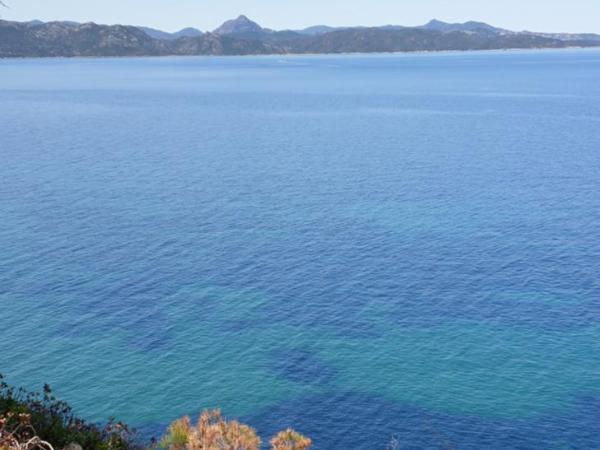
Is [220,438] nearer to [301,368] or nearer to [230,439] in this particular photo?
[230,439]

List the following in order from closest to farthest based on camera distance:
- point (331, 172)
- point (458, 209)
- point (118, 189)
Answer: point (458, 209)
point (118, 189)
point (331, 172)

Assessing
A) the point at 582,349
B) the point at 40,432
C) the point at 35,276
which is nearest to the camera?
the point at 40,432

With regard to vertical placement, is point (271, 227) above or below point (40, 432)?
below

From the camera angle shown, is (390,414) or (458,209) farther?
(458,209)

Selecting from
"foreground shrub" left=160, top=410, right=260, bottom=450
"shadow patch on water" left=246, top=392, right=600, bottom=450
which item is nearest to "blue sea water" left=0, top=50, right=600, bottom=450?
"shadow patch on water" left=246, top=392, right=600, bottom=450

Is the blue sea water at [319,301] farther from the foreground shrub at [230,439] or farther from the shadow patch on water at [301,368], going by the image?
the foreground shrub at [230,439]

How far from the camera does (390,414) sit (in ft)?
194

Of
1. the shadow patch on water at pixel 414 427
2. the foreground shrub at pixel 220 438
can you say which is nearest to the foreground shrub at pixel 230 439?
the foreground shrub at pixel 220 438

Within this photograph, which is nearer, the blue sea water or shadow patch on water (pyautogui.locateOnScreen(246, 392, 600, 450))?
shadow patch on water (pyautogui.locateOnScreen(246, 392, 600, 450))

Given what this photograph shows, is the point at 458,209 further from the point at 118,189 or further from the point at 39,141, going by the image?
the point at 39,141

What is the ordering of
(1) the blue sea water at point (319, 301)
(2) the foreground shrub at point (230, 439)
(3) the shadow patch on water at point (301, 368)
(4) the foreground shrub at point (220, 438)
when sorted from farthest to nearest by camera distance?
(3) the shadow patch on water at point (301, 368) → (1) the blue sea water at point (319, 301) → (4) the foreground shrub at point (220, 438) → (2) the foreground shrub at point (230, 439)

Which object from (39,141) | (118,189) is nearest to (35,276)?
(118,189)

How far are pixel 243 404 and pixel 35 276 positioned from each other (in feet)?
126

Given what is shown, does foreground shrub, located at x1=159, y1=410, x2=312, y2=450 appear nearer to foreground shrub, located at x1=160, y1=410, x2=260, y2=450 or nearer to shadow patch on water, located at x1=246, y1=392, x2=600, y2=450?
foreground shrub, located at x1=160, y1=410, x2=260, y2=450
